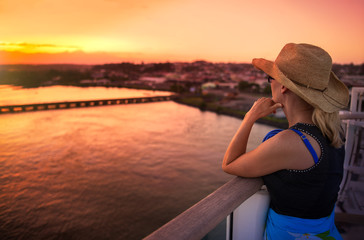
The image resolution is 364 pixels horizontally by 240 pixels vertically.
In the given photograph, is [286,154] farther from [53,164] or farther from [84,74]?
[84,74]

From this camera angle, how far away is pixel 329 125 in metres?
0.65

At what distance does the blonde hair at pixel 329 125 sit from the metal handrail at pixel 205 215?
0.74ft

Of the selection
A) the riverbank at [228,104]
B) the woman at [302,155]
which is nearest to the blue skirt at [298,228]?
the woman at [302,155]

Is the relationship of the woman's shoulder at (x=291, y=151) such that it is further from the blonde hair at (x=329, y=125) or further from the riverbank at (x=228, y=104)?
the riverbank at (x=228, y=104)

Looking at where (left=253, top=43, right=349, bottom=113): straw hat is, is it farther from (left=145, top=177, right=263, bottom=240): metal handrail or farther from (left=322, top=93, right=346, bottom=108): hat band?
(left=145, top=177, right=263, bottom=240): metal handrail

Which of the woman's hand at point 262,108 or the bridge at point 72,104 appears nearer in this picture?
the woman's hand at point 262,108

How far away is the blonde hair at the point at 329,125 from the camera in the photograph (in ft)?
2.08

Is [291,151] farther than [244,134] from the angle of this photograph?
No

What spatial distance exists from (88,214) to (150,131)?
20.0 meters

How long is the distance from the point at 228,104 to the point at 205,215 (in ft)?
156

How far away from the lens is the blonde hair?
0.63 m

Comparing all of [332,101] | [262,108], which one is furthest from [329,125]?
[262,108]

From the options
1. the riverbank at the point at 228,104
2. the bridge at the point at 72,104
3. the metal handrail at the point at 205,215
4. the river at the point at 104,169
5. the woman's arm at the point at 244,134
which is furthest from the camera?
the bridge at the point at 72,104

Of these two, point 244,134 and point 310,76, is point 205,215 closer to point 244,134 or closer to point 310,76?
point 244,134
